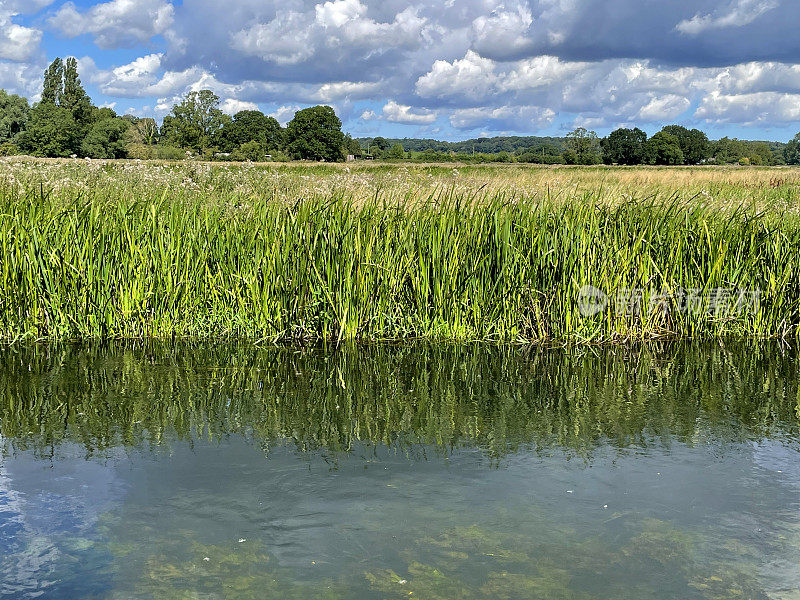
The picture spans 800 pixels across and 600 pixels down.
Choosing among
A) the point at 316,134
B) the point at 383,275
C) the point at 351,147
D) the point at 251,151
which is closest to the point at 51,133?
the point at 251,151

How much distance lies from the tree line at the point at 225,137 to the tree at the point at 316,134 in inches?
4.1

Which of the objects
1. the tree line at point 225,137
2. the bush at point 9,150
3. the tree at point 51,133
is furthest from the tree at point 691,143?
the bush at point 9,150

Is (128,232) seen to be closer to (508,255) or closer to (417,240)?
(417,240)

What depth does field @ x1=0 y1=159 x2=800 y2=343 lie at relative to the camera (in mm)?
6348

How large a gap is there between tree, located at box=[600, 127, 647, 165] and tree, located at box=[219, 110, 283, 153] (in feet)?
128

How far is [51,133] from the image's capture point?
78.7m

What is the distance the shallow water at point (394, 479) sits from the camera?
2.78 m

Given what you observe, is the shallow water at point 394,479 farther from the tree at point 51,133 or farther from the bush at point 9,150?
the tree at point 51,133

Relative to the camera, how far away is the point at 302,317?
21.4 ft

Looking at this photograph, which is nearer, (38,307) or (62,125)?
(38,307)

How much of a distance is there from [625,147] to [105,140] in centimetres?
5982

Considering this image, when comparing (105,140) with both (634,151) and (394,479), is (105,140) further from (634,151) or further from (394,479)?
(394,479)

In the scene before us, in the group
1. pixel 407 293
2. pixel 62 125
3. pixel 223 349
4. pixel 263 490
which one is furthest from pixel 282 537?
pixel 62 125

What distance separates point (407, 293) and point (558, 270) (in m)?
1.30
